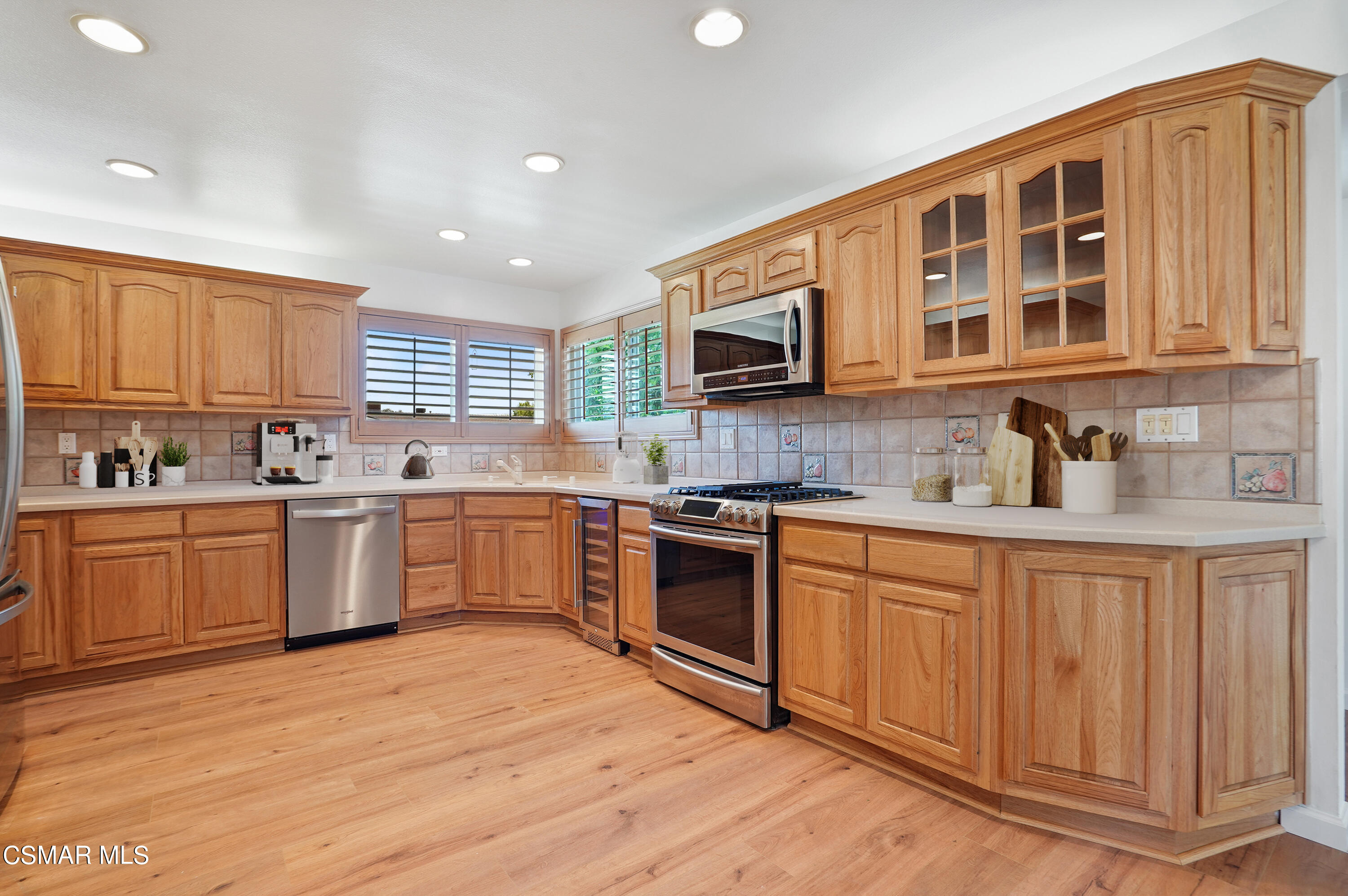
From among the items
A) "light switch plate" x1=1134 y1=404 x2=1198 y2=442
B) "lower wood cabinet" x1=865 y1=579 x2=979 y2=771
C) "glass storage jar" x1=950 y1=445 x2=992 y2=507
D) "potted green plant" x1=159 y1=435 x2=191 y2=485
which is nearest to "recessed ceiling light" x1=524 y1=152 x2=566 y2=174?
"glass storage jar" x1=950 y1=445 x2=992 y2=507

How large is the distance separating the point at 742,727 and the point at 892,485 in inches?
49.1

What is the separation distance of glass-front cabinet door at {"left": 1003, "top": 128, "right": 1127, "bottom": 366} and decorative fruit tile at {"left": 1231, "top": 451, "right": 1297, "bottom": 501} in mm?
526

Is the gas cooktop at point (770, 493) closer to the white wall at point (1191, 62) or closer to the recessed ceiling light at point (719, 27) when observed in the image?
the white wall at point (1191, 62)

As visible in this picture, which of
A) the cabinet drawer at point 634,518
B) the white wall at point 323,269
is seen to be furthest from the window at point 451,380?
the cabinet drawer at point 634,518

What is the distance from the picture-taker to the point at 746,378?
3.10m

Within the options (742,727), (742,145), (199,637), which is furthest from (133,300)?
(742,727)

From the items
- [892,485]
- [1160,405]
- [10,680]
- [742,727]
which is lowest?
[742,727]

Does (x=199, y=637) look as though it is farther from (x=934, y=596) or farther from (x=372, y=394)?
(x=934, y=596)

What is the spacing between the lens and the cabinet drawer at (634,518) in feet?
10.9

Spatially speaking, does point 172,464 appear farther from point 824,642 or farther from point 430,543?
point 824,642

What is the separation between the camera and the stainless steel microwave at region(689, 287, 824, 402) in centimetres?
284

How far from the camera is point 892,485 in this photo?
9.68ft

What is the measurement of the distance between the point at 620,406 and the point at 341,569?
6.79ft

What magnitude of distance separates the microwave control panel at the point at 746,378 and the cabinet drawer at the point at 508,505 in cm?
140
